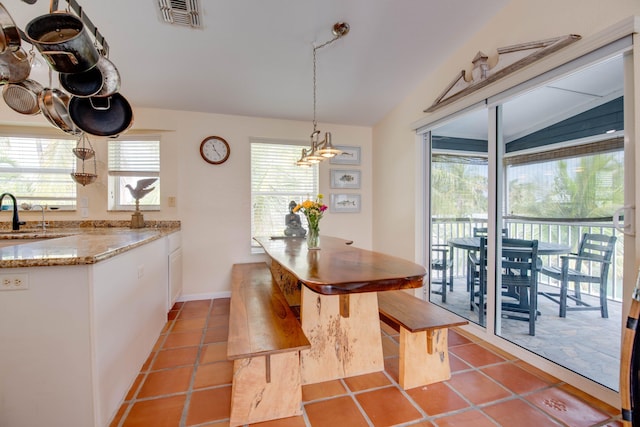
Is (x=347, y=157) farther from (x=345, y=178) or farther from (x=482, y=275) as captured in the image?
(x=482, y=275)

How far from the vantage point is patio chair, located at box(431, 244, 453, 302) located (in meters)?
3.09

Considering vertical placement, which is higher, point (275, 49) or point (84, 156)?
point (275, 49)

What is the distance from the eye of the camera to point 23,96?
70.0 inches

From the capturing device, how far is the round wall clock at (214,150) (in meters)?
3.49

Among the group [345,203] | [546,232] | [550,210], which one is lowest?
[546,232]

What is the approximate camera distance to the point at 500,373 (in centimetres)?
193

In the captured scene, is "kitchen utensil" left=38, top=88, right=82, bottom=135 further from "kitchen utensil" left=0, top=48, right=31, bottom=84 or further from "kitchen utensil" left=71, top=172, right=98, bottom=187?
"kitchen utensil" left=71, top=172, right=98, bottom=187

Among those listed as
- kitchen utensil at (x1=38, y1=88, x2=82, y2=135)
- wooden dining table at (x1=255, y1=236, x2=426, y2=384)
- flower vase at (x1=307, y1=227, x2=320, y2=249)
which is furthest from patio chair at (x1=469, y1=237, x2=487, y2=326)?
kitchen utensil at (x1=38, y1=88, x2=82, y2=135)

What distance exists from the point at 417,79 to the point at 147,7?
2544mm

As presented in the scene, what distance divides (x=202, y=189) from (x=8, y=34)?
7.26 feet

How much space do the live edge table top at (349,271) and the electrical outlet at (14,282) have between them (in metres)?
Answer: 1.19

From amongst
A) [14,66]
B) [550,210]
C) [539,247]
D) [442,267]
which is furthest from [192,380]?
[550,210]

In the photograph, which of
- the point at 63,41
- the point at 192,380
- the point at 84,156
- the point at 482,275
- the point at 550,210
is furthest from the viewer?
Answer: the point at 84,156

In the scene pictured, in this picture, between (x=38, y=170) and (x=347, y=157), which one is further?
(x=347, y=157)
